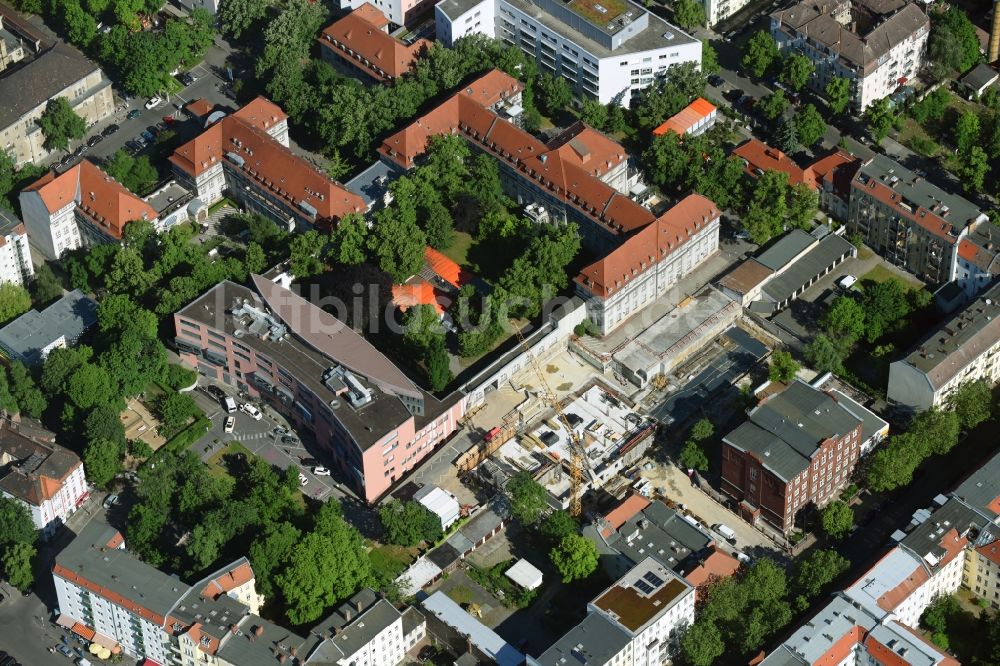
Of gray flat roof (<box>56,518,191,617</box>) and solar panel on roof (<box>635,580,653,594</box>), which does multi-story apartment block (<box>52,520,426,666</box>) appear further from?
solar panel on roof (<box>635,580,653,594</box>)

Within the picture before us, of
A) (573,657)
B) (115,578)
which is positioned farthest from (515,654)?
(115,578)

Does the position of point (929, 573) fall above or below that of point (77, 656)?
above

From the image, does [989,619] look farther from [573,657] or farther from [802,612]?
[573,657]

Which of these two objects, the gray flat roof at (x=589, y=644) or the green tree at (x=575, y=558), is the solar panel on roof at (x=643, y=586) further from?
the green tree at (x=575, y=558)

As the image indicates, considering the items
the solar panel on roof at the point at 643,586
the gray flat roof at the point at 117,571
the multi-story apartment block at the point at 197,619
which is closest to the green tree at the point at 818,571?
the solar panel on roof at the point at 643,586

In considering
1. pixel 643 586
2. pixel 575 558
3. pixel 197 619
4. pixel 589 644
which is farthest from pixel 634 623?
pixel 197 619
